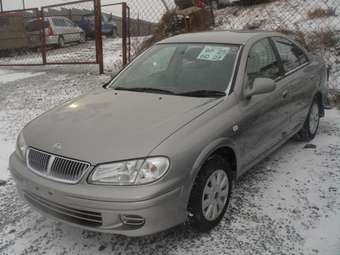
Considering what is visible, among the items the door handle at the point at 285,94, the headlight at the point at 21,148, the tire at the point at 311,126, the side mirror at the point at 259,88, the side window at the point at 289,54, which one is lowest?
the tire at the point at 311,126

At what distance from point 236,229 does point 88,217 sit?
1.21m

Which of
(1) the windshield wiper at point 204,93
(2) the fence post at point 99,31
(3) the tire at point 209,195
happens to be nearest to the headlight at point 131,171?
(3) the tire at point 209,195

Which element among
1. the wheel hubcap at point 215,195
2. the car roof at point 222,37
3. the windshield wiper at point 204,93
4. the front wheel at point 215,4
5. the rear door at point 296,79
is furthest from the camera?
the front wheel at point 215,4

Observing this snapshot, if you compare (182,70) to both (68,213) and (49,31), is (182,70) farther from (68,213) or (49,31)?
(49,31)

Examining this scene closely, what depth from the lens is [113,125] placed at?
294 centimetres

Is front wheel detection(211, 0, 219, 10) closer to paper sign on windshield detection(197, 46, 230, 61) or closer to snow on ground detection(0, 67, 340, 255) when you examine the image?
snow on ground detection(0, 67, 340, 255)

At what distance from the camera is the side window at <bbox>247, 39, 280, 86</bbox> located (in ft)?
12.0

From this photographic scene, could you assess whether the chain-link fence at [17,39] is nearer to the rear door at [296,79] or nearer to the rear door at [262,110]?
the rear door at [296,79]

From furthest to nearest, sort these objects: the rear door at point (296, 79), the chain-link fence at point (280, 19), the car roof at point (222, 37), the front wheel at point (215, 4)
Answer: the front wheel at point (215, 4) → the chain-link fence at point (280, 19) → the rear door at point (296, 79) → the car roof at point (222, 37)

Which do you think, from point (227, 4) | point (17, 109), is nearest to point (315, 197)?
point (17, 109)

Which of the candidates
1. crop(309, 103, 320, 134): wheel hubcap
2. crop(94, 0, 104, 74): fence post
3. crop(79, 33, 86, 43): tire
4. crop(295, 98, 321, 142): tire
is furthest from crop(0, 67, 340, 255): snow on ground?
crop(79, 33, 86, 43): tire

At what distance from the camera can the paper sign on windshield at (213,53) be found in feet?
12.1

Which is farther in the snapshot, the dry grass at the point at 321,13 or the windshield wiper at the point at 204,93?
the dry grass at the point at 321,13

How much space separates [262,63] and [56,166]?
2.27m
